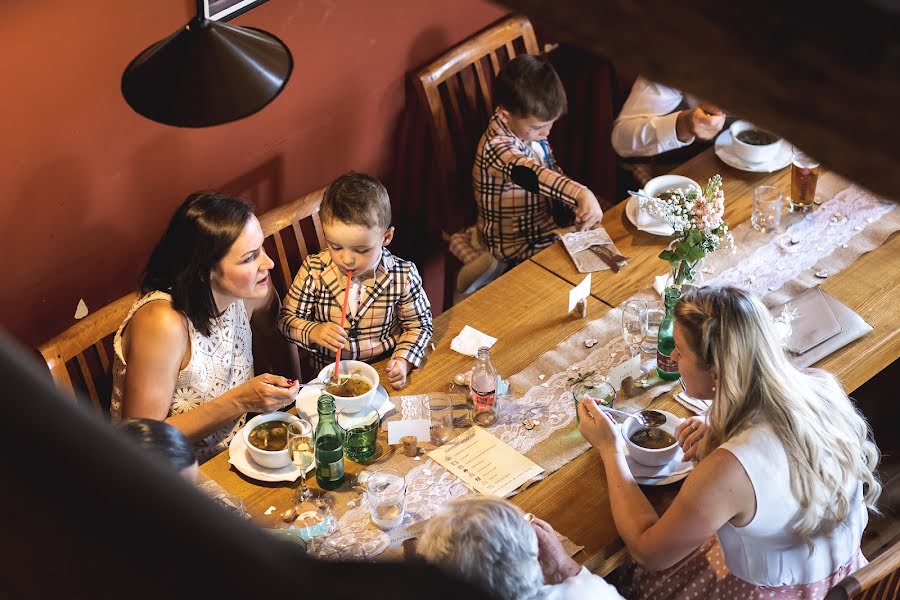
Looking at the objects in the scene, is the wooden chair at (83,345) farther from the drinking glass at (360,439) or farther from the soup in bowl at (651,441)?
the soup in bowl at (651,441)

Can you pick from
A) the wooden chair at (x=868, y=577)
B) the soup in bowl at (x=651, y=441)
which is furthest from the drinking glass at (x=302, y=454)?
the wooden chair at (x=868, y=577)

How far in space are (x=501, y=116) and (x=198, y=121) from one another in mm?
1843

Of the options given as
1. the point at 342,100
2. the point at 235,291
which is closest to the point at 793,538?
the point at 235,291

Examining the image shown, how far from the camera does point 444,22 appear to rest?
3.83m

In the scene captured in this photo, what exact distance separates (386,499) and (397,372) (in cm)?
43

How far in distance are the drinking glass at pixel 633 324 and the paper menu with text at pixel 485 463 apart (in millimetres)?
507

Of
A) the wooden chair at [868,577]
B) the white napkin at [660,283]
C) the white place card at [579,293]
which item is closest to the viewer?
the wooden chair at [868,577]

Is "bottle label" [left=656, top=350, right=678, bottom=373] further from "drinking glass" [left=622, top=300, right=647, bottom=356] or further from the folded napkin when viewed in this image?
the folded napkin

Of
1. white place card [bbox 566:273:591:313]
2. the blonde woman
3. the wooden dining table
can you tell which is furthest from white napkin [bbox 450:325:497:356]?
the blonde woman

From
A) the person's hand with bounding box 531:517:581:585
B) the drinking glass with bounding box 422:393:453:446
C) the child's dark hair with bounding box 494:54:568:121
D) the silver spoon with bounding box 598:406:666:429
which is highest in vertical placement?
the child's dark hair with bounding box 494:54:568:121

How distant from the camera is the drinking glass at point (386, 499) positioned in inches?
94.2

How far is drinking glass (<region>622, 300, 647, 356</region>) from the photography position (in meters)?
2.88

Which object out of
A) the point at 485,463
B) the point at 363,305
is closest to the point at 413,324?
the point at 363,305

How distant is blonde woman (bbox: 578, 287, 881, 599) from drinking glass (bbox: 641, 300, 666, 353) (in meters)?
0.45
